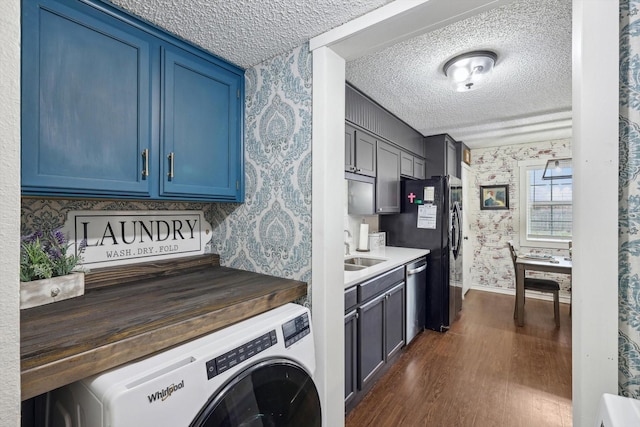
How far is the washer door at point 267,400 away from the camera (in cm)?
88

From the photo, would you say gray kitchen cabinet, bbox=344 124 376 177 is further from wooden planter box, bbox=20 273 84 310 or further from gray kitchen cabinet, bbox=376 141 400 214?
wooden planter box, bbox=20 273 84 310

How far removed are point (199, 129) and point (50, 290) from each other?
0.90 m

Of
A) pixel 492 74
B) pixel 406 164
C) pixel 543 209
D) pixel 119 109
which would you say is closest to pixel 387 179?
pixel 406 164

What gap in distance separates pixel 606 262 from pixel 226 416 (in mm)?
1150

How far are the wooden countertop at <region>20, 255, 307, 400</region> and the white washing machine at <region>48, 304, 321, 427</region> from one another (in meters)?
0.05

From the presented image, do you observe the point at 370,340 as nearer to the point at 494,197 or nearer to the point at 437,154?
the point at 437,154

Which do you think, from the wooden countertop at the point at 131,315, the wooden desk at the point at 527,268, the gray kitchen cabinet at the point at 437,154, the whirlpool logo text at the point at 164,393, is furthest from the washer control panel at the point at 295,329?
the wooden desk at the point at 527,268

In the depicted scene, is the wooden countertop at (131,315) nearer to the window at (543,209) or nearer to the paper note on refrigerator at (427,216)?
the paper note on refrigerator at (427,216)

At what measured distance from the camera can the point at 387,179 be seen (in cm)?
289

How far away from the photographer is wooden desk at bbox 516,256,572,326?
10.6 ft

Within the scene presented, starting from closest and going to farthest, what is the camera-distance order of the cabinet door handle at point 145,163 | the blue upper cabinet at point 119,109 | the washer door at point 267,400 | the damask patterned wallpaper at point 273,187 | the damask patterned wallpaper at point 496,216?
the washer door at point 267,400
the blue upper cabinet at point 119,109
the cabinet door handle at point 145,163
the damask patterned wallpaper at point 273,187
the damask patterned wallpaper at point 496,216

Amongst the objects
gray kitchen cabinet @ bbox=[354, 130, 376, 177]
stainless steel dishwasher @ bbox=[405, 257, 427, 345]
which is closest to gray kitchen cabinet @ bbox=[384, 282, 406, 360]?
stainless steel dishwasher @ bbox=[405, 257, 427, 345]

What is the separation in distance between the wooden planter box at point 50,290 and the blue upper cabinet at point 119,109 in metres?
0.32

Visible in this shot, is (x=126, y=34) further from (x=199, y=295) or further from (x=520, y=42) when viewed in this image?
(x=520, y=42)
